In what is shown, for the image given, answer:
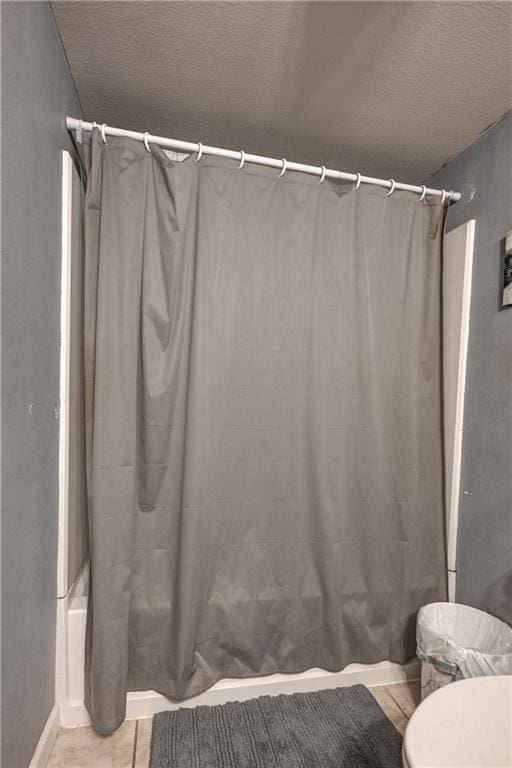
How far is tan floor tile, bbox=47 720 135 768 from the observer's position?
4.07 ft

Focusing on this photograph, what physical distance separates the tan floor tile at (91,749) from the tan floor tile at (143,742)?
20mm

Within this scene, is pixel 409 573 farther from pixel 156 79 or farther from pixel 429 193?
pixel 156 79

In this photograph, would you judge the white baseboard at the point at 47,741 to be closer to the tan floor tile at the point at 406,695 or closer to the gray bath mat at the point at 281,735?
the gray bath mat at the point at 281,735

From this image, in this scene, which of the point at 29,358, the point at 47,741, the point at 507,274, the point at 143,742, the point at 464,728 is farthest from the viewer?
the point at 507,274

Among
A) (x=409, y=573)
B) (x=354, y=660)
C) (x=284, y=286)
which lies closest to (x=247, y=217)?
(x=284, y=286)

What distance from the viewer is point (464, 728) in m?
Answer: 0.87

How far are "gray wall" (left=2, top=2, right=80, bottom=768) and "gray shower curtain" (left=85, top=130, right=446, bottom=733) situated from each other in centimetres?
15

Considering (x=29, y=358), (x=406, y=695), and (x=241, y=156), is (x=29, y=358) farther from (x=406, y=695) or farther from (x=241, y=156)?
(x=406, y=695)

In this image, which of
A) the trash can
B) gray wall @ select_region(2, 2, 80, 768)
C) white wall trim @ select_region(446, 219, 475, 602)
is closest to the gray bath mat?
the trash can

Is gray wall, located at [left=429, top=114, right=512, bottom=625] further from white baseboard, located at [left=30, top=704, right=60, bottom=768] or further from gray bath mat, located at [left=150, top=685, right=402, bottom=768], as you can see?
white baseboard, located at [left=30, top=704, right=60, bottom=768]

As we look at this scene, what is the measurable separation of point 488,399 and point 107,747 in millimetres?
1861

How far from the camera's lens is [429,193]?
1659 millimetres

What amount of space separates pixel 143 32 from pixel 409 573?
2.19m

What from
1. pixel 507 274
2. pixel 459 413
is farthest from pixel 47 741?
pixel 507 274
